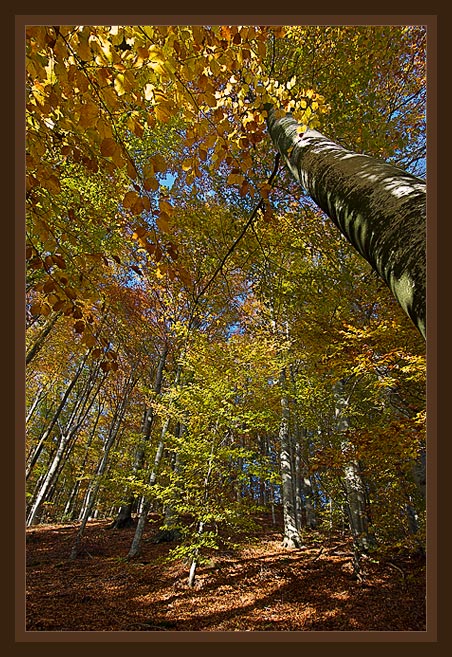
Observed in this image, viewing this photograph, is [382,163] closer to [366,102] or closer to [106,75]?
[106,75]

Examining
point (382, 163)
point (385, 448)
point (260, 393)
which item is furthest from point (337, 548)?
point (382, 163)

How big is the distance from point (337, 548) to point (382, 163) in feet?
32.7

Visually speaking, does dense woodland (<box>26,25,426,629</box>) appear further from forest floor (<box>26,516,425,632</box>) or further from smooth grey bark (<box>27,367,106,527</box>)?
smooth grey bark (<box>27,367,106,527</box>)

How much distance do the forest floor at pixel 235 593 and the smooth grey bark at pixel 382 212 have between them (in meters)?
5.66

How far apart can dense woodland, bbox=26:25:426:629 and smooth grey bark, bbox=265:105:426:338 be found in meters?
0.64

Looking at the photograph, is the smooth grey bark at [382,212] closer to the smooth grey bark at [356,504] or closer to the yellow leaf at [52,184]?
the yellow leaf at [52,184]

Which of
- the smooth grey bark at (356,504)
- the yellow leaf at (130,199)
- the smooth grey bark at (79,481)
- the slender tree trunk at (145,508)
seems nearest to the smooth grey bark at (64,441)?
the smooth grey bark at (79,481)

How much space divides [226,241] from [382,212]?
3.37 m

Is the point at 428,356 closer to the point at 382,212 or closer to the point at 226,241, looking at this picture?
the point at 382,212

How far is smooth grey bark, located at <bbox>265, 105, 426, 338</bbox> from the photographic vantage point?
74 cm

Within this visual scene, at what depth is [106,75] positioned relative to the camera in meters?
1.32

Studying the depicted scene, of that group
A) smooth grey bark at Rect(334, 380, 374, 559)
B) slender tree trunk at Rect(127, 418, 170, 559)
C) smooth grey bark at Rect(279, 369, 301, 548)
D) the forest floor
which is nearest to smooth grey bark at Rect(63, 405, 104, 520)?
the forest floor

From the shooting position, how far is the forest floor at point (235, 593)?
16.2ft

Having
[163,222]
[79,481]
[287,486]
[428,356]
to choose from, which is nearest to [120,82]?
[163,222]
